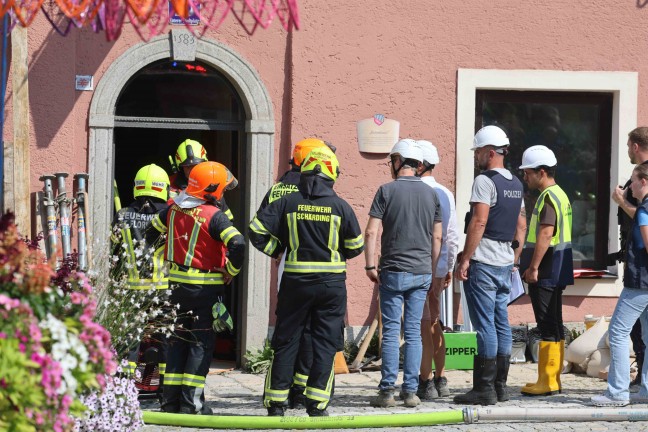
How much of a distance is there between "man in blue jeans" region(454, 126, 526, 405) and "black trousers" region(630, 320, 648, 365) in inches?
49.4

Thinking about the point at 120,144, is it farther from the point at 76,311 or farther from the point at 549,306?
the point at 76,311

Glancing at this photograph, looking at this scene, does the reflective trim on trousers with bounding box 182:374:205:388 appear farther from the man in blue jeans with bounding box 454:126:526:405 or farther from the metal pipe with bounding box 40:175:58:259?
the metal pipe with bounding box 40:175:58:259

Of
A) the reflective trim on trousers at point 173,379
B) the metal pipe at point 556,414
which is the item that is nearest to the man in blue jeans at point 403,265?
the metal pipe at point 556,414

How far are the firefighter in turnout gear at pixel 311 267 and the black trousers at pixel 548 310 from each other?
1892mm

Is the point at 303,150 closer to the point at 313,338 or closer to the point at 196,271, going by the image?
the point at 196,271

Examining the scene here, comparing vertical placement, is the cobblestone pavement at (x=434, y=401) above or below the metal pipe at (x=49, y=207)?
below

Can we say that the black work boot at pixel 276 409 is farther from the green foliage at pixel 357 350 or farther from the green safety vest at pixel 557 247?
the green foliage at pixel 357 350

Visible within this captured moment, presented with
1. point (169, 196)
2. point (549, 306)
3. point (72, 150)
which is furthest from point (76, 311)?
point (72, 150)

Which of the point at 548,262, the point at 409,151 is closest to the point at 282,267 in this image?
the point at 409,151

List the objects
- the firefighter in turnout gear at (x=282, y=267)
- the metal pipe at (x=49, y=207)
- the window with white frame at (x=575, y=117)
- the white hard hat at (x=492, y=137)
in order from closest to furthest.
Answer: the firefighter in turnout gear at (x=282, y=267) < the white hard hat at (x=492, y=137) < the metal pipe at (x=49, y=207) < the window with white frame at (x=575, y=117)

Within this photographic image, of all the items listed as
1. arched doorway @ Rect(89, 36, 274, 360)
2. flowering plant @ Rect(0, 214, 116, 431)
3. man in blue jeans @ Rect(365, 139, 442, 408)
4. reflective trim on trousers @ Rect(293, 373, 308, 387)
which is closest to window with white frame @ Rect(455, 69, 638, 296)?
arched doorway @ Rect(89, 36, 274, 360)

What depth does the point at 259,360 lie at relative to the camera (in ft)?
35.3

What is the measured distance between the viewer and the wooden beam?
995cm

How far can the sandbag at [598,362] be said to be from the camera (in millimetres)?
10117
